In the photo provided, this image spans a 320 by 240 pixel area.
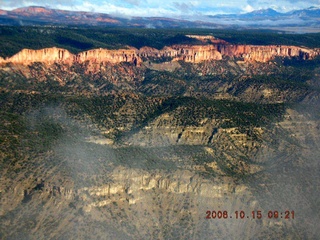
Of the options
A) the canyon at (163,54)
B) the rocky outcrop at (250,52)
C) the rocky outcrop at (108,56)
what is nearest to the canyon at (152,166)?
Result: the canyon at (163,54)

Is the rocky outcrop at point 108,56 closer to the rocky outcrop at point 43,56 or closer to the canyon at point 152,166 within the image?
the rocky outcrop at point 43,56

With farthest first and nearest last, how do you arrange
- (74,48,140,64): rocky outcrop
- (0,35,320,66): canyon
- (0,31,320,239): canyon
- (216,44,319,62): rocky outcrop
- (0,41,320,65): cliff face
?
(216,44,319,62): rocky outcrop
(74,48,140,64): rocky outcrop
(0,35,320,66): canyon
(0,41,320,65): cliff face
(0,31,320,239): canyon

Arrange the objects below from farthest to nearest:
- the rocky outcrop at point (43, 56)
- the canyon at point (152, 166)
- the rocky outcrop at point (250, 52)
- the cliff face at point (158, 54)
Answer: the rocky outcrop at point (250, 52) → the cliff face at point (158, 54) → the rocky outcrop at point (43, 56) → the canyon at point (152, 166)

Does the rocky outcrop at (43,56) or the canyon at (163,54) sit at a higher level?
the rocky outcrop at (43,56)

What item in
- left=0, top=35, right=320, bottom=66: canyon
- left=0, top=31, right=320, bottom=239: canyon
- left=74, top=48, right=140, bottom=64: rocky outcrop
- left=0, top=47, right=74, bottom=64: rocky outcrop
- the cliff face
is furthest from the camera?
left=74, top=48, right=140, bottom=64: rocky outcrop

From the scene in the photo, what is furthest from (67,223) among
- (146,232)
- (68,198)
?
(146,232)

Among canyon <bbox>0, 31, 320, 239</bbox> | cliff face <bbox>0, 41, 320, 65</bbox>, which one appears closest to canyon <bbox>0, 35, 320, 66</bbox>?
cliff face <bbox>0, 41, 320, 65</bbox>

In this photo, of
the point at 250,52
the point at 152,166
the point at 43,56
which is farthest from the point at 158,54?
the point at 152,166

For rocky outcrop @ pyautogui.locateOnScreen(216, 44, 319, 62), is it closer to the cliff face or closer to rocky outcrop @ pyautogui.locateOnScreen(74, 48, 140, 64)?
the cliff face
